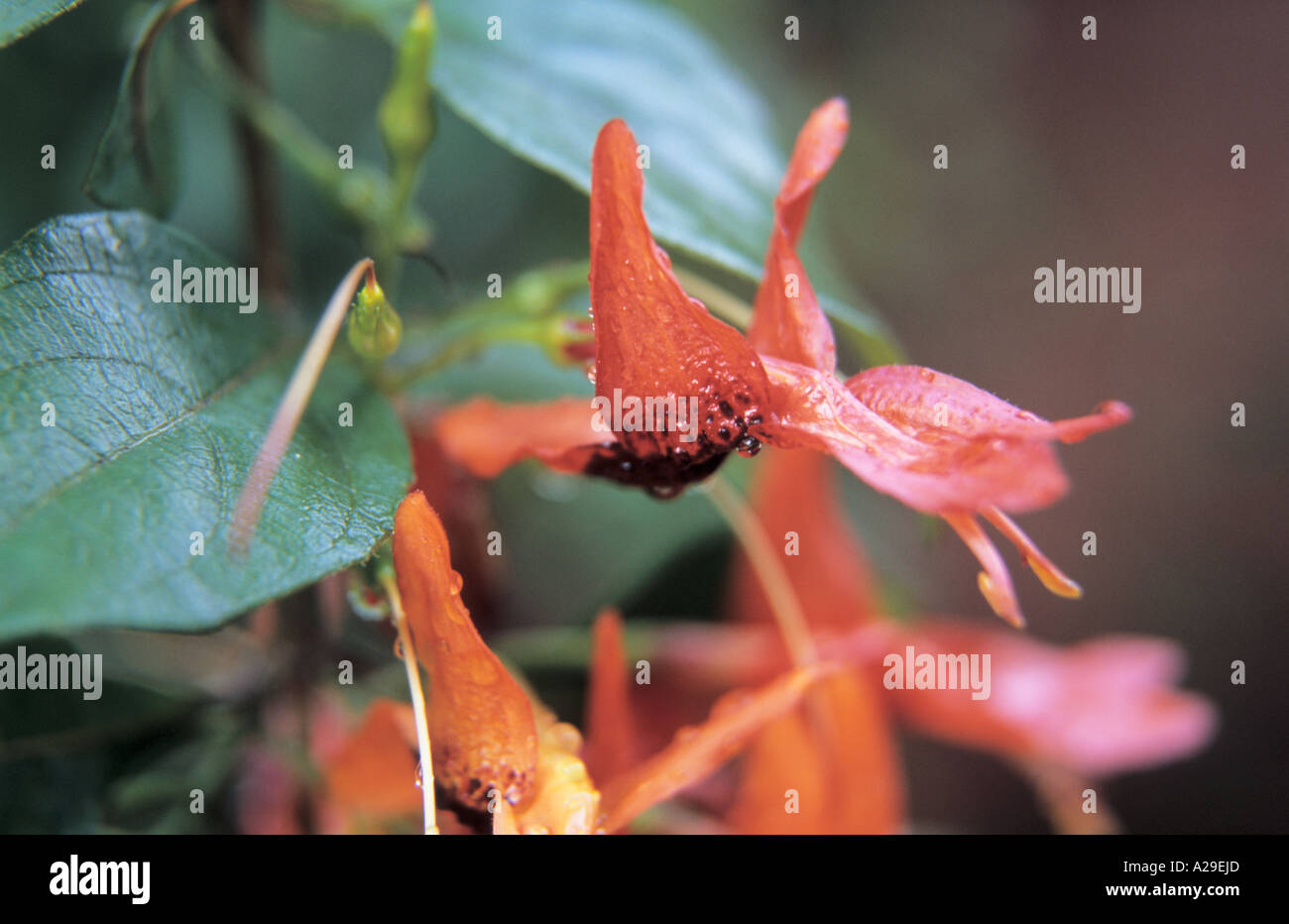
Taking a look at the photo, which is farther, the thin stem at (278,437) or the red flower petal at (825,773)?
the red flower petal at (825,773)

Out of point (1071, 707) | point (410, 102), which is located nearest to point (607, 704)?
point (410, 102)

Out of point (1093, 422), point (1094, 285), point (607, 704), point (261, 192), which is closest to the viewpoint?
point (1093, 422)

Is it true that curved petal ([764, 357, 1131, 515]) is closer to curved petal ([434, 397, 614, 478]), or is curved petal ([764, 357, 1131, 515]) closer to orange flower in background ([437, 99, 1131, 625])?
orange flower in background ([437, 99, 1131, 625])

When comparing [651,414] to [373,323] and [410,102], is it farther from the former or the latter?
[410,102]

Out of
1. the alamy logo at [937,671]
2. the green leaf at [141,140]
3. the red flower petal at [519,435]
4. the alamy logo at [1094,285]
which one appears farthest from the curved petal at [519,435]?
the alamy logo at [1094,285]

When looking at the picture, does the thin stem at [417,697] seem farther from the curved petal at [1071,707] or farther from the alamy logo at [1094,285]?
the alamy logo at [1094,285]

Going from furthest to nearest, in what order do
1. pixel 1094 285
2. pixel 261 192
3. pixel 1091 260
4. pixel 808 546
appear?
1. pixel 1094 285
2. pixel 1091 260
3. pixel 808 546
4. pixel 261 192
